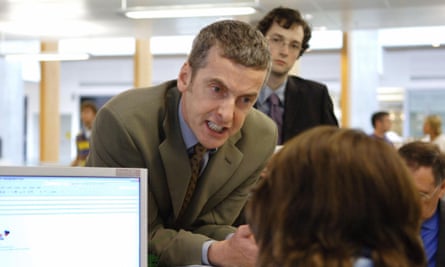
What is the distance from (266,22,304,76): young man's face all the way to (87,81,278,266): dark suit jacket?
1.42 metres

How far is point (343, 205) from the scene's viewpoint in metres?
0.93

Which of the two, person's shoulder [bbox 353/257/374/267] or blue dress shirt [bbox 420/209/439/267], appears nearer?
person's shoulder [bbox 353/257/374/267]

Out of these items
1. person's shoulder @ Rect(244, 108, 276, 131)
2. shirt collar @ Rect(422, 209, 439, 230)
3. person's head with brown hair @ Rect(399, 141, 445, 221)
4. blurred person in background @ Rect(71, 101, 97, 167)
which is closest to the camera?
person's shoulder @ Rect(244, 108, 276, 131)

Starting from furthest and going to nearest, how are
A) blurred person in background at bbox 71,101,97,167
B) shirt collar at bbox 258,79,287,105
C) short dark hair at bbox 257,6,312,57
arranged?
1. blurred person in background at bbox 71,101,97,167
2. short dark hair at bbox 257,6,312,57
3. shirt collar at bbox 258,79,287,105

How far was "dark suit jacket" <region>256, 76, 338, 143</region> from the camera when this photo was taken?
3.39 m

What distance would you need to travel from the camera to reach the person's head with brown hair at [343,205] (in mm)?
928

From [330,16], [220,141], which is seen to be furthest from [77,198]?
[330,16]

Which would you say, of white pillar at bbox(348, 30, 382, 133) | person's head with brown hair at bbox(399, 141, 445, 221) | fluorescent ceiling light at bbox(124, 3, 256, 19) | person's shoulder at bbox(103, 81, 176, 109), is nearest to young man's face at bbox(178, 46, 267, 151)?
person's shoulder at bbox(103, 81, 176, 109)

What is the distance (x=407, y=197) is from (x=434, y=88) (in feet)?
46.4

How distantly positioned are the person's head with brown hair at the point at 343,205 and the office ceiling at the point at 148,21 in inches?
295

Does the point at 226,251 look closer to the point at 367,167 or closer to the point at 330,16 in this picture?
the point at 367,167

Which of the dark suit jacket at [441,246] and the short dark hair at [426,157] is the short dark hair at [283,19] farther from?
the dark suit jacket at [441,246]

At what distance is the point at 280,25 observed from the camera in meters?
3.49

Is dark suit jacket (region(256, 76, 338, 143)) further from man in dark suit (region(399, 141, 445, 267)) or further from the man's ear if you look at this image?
the man's ear
